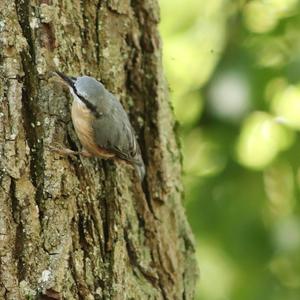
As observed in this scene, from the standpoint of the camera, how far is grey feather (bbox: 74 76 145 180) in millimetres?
3229

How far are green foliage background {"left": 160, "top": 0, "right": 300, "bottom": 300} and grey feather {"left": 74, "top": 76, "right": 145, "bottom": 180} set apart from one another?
47.1 inches

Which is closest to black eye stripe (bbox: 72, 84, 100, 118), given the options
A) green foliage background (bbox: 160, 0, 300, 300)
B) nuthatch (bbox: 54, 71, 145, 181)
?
nuthatch (bbox: 54, 71, 145, 181)

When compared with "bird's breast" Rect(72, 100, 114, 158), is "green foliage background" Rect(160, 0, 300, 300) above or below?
above

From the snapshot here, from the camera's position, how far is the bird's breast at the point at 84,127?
3126 mm

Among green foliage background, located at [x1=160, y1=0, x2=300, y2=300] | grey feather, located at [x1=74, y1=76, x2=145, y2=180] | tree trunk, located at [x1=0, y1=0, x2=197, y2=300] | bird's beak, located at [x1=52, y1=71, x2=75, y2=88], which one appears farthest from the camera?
green foliage background, located at [x1=160, y1=0, x2=300, y2=300]

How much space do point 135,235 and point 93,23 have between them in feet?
2.69

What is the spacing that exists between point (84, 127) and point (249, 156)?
160 cm

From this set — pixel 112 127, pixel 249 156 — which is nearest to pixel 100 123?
pixel 112 127

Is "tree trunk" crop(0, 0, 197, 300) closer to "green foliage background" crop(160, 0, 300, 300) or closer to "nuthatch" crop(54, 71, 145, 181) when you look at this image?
"nuthatch" crop(54, 71, 145, 181)

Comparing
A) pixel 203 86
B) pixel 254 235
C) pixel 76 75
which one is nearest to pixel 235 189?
pixel 254 235

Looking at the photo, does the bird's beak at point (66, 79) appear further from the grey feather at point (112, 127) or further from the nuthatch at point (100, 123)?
the grey feather at point (112, 127)

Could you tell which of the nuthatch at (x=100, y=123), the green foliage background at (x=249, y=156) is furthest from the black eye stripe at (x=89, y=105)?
the green foliage background at (x=249, y=156)

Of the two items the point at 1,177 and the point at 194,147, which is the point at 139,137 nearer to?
the point at 1,177

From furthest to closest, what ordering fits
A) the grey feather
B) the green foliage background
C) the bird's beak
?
the green foliage background, the grey feather, the bird's beak
